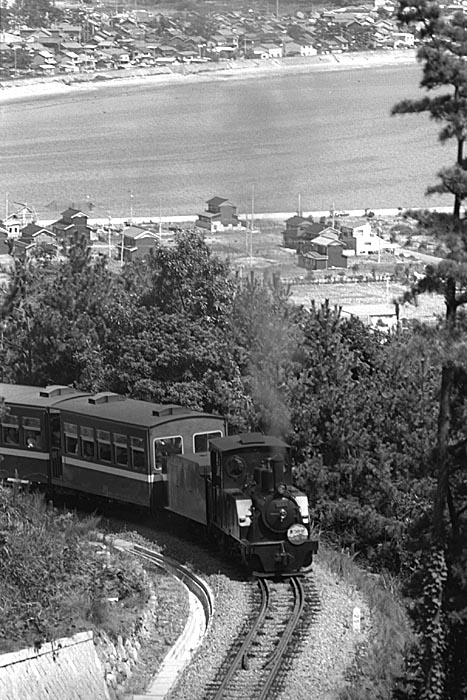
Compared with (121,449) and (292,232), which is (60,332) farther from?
(292,232)

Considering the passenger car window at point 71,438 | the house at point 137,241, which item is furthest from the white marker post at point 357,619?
the house at point 137,241

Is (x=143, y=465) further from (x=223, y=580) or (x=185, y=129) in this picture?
(x=185, y=129)

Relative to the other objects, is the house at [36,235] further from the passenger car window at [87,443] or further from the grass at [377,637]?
the grass at [377,637]

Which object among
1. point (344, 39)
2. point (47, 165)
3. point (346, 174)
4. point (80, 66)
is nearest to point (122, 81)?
point (80, 66)

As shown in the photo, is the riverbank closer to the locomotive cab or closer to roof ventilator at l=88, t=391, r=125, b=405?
roof ventilator at l=88, t=391, r=125, b=405

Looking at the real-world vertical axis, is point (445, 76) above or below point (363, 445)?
above

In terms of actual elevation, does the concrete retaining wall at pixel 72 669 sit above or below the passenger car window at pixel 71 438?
below

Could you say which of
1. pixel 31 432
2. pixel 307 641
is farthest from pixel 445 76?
pixel 31 432
